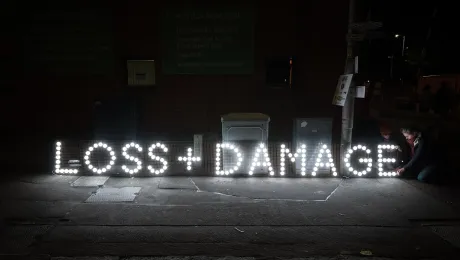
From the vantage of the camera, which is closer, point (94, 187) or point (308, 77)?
point (94, 187)

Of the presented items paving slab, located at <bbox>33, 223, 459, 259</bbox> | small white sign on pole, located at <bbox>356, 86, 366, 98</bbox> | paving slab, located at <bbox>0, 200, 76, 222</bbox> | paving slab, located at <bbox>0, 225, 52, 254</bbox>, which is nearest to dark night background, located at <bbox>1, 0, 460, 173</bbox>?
small white sign on pole, located at <bbox>356, 86, 366, 98</bbox>

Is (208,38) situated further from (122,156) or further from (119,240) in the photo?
(119,240)

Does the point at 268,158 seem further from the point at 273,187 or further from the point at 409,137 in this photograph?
the point at 409,137

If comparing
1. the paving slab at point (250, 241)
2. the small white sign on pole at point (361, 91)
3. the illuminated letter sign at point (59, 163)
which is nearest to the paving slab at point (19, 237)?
the paving slab at point (250, 241)

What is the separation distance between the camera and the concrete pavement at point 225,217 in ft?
17.0

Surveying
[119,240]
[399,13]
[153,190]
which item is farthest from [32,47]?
[399,13]

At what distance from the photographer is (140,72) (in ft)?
31.7

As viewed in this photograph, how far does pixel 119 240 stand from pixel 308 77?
6339mm

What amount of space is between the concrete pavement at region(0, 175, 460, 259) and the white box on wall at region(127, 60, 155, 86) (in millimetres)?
2517

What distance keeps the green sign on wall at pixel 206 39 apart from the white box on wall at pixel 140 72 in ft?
1.25

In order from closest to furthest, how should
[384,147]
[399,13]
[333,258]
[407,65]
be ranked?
[333,258] < [384,147] < [399,13] < [407,65]

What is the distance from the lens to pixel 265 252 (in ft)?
16.6

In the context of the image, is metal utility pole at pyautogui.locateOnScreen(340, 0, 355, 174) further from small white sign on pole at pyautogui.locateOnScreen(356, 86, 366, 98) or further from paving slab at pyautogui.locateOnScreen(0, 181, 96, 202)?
paving slab at pyautogui.locateOnScreen(0, 181, 96, 202)

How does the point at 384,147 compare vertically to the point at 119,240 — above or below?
above
